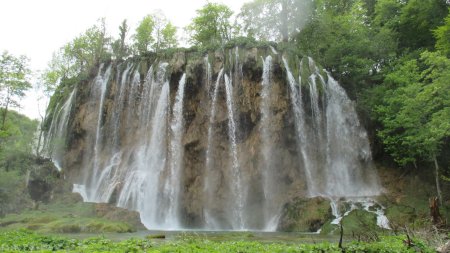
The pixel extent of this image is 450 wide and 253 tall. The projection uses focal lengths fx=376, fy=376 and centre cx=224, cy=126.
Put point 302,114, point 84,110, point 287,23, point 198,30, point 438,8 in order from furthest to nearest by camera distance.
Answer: point 198,30
point 287,23
point 84,110
point 438,8
point 302,114

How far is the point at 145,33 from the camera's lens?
1951 inches

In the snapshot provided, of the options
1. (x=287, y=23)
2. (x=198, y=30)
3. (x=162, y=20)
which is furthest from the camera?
(x=162, y=20)

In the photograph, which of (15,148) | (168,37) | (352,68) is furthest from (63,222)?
(168,37)

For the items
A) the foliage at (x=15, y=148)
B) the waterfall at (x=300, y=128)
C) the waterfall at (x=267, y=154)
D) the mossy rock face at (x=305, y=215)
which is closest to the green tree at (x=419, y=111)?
the waterfall at (x=300, y=128)

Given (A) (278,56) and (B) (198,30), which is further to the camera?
(B) (198,30)

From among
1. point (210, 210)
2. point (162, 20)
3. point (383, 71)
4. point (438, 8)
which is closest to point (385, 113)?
point (383, 71)

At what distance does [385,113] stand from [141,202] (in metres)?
18.6

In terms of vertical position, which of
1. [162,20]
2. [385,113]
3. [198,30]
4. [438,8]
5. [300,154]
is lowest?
[300,154]

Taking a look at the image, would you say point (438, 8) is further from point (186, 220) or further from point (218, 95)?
point (186, 220)

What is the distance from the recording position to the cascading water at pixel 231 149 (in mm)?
26766

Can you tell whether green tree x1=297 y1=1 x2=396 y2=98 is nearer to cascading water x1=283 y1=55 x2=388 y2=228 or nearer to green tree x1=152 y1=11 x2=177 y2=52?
cascading water x1=283 y1=55 x2=388 y2=228

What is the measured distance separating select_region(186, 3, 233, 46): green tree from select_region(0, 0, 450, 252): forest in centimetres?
13

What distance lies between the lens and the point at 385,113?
26781 millimetres

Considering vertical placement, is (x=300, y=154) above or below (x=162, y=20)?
below
